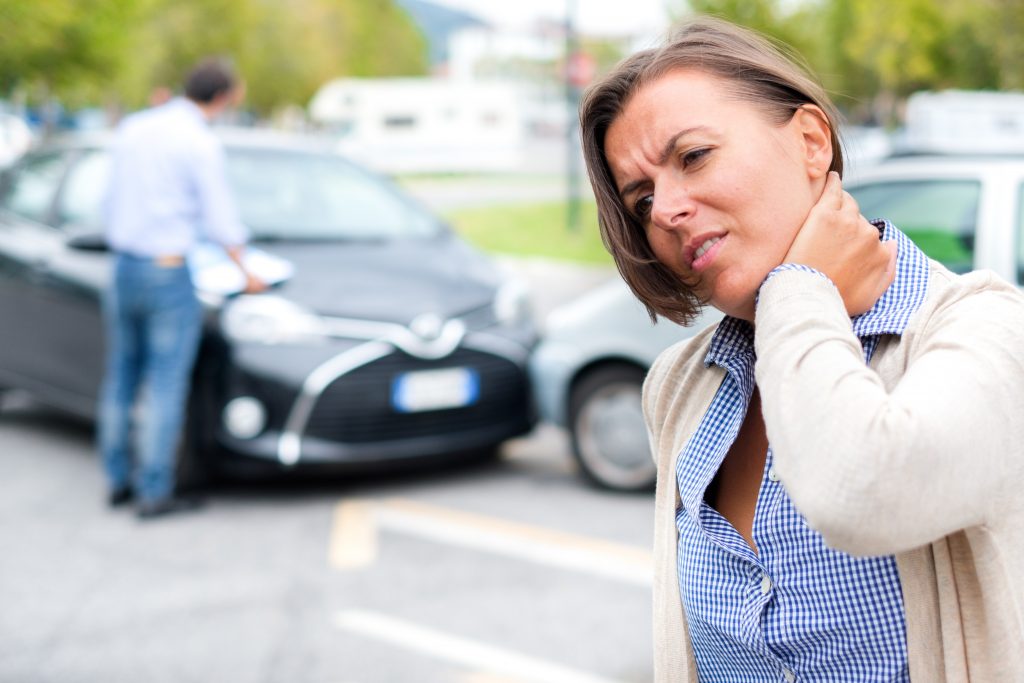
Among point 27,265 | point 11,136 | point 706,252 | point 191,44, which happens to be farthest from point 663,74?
point 191,44

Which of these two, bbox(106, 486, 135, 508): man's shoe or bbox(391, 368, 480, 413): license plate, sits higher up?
bbox(391, 368, 480, 413): license plate

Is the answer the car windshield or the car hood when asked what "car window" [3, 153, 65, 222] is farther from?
the car hood

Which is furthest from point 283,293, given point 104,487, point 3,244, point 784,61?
point 784,61

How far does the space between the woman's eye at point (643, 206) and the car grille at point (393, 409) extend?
4031mm

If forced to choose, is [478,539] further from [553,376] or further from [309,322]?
[309,322]

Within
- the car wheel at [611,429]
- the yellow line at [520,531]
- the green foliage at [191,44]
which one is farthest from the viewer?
the green foliage at [191,44]

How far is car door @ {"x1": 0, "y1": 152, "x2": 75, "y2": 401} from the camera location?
6418 mm

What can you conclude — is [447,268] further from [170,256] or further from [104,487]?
[104,487]

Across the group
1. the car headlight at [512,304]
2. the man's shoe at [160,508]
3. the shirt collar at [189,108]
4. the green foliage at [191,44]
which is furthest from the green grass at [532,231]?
the man's shoe at [160,508]

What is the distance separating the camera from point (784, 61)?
1408 mm

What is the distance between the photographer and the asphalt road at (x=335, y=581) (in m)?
3.85

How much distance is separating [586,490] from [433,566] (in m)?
1.26

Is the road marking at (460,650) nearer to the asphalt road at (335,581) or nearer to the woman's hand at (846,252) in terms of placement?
the asphalt road at (335,581)

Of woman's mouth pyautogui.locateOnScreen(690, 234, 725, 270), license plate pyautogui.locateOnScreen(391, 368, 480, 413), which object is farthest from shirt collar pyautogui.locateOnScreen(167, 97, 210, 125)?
woman's mouth pyautogui.locateOnScreen(690, 234, 725, 270)
